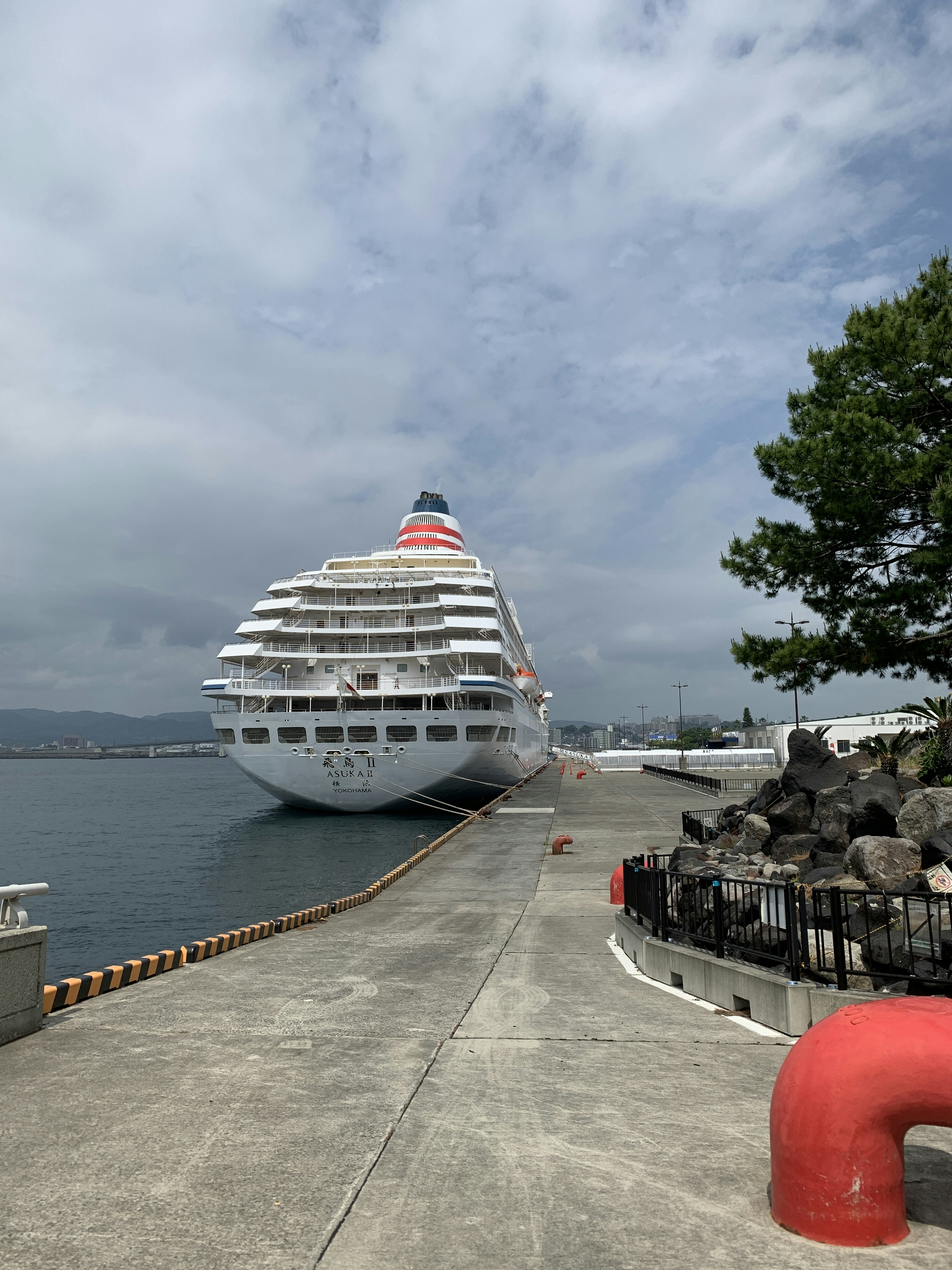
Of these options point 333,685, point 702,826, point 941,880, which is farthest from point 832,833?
point 333,685

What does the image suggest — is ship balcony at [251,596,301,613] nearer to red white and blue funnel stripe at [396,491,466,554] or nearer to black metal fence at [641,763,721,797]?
red white and blue funnel stripe at [396,491,466,554]

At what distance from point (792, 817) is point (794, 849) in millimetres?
1300

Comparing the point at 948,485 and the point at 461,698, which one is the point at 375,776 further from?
the point at 948,485

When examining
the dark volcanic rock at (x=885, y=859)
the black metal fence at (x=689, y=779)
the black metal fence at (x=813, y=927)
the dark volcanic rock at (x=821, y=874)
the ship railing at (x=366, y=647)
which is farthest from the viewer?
the black metal fence at (x=689, y=779)

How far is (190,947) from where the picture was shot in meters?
9.64

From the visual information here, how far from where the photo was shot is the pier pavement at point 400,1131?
3473mm

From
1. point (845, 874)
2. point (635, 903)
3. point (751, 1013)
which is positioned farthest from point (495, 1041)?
point (845, 874)

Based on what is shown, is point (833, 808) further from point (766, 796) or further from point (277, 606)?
point (277, 606)

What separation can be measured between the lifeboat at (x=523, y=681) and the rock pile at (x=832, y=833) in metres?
29.7

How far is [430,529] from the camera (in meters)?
54.1

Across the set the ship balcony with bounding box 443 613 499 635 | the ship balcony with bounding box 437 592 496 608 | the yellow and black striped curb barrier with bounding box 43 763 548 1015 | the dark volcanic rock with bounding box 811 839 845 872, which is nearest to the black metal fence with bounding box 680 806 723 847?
A: the dark volcanic rock with bounding box 811 839 845 872

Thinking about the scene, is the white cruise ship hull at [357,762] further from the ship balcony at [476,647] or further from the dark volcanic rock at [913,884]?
the dark volcanic rock at [913,884]

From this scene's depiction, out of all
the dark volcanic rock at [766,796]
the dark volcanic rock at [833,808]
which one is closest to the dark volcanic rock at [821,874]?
the dark volcanic rock at [833,808]

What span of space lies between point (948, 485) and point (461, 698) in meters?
25.5
